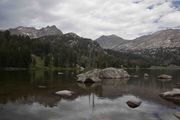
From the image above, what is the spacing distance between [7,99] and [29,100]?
12.0ft

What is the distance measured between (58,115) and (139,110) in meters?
12.5

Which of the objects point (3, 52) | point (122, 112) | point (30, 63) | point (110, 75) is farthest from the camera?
point (30, 63)

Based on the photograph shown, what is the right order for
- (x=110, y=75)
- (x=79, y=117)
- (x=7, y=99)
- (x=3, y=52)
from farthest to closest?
(x=3, y=52)
(x=110, y=75)
(x=7, y=99)
(x=79, y=117)

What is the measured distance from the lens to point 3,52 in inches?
6535

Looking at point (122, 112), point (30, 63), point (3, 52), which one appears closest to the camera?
point (122, 112)

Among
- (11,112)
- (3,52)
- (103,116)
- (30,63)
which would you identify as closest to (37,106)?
(11,112)

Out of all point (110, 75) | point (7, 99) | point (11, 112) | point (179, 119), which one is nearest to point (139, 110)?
point (179, 119)

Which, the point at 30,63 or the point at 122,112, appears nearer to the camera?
the point at 122,112

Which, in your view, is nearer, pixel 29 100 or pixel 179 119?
pixel 179 119

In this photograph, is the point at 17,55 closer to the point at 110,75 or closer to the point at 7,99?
the point at 110,75

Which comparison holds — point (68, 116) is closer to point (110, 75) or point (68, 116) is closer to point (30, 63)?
point (110, 75)

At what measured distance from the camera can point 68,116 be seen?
104 ft

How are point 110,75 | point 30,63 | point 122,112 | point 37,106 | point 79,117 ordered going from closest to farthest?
point 79,117 < point 122,112 < point 37,106 < point 110,75 < point 30,63

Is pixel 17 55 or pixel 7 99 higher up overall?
pixel 17 55
